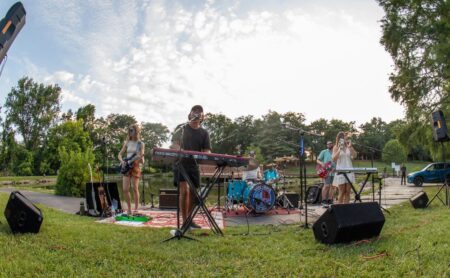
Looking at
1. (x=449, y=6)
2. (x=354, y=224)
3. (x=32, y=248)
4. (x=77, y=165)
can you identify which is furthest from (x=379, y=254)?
(x=449, y=6)

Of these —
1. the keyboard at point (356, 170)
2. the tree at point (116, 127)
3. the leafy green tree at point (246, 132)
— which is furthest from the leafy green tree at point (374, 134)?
the keyboard at point (356, 170)

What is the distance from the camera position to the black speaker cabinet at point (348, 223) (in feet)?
12.3

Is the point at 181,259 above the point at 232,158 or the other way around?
the other way around

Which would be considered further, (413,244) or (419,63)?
(419,63)

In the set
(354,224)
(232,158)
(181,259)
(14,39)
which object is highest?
(14,39)

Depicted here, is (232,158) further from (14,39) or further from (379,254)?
(14,39)

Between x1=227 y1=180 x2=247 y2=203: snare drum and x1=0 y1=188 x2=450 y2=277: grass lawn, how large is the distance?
13.5ft

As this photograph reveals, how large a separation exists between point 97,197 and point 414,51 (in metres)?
17.0

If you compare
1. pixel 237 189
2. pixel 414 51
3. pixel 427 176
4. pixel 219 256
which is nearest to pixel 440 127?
pixel 237 189

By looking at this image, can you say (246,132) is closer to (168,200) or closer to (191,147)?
(168,200)

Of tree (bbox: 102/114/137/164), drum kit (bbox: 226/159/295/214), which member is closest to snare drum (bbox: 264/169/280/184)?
drum kit (bbox: 226/159/295/214)

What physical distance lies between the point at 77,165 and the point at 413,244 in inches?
501

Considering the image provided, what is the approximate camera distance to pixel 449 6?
15578 millimetres

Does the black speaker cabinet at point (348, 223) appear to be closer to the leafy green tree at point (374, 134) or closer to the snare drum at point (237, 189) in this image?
the snare drum at point (237, 189)
